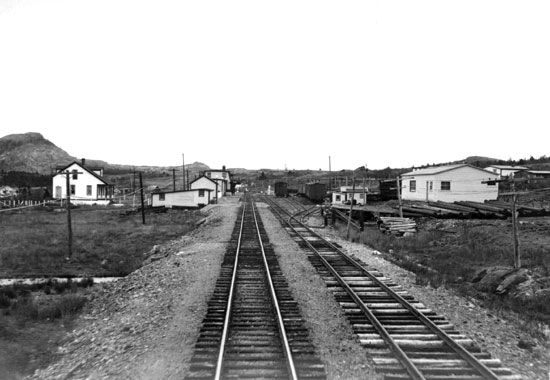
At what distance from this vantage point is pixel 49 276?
16.3 meters

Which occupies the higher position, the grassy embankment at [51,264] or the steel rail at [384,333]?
the steel rail at [384,333]

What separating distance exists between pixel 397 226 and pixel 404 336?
70.3 feet

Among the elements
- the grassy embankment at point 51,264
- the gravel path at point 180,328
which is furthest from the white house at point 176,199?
the gravel path at point 180,328

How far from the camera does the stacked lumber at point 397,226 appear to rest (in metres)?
28.0

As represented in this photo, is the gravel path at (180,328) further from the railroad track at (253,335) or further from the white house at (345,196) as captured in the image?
the white house at (345,196)

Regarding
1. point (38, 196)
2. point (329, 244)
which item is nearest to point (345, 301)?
point (329, 244)

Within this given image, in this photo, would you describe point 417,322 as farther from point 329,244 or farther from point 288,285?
point 329,244

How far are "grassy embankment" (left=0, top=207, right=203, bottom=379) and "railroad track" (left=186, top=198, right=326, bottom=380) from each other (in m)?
3.42

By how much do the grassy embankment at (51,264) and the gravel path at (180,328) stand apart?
1.91 feet

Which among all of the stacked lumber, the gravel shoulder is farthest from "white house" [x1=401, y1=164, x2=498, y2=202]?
the gravel shoulder

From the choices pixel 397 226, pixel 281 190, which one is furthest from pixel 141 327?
pixel 281 190

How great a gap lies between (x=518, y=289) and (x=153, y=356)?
10485mm

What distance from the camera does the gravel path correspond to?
6801 mm

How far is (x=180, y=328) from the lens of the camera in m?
8.41
